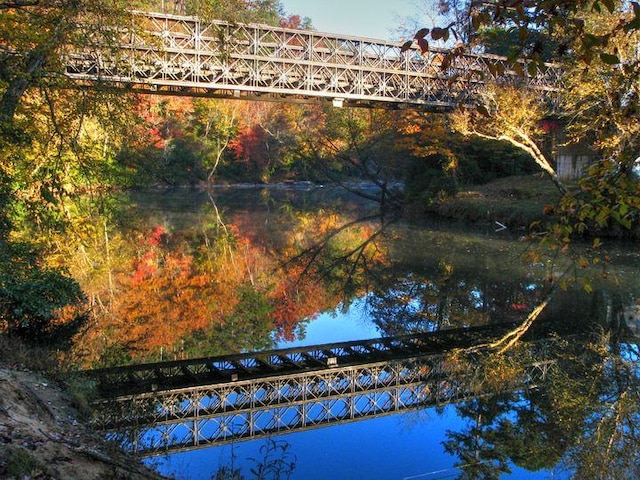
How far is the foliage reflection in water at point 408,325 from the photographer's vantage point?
7.07 m

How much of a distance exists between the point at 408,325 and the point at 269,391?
16.8 feet

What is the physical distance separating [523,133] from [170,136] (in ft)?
166

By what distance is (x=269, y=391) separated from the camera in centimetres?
911

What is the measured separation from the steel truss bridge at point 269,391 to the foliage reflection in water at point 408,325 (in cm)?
28

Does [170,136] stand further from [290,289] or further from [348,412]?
[348,412]

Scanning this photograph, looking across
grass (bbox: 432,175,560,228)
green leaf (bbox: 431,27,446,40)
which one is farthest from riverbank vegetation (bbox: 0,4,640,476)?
grass (bbox: 432,175,560,228)

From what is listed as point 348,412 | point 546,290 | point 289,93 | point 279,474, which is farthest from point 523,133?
point 279,474

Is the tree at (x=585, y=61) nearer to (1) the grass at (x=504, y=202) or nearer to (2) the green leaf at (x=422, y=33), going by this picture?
(2) the green leaf at (x=422, y=33)

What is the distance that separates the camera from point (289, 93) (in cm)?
3369

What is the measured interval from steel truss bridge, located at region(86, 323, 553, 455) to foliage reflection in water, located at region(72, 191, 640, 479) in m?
0.28

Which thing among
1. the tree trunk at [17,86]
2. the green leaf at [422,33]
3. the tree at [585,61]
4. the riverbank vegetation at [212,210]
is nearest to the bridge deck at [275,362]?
the riverbank vegetation at [212,210]

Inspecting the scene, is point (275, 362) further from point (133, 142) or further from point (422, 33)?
point (422, 33)

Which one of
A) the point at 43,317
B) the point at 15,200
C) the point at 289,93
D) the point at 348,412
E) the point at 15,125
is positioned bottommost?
the point at 348,412

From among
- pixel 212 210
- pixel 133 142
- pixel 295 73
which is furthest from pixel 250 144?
pixel 133 142
